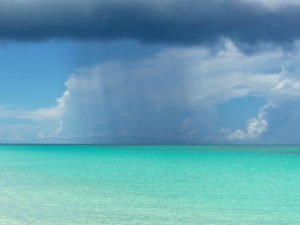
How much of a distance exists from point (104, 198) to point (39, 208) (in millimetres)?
2560

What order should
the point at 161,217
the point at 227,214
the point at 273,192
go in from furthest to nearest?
1. the point at 273,192
2. the point at 227,214
3. the point at 161,217

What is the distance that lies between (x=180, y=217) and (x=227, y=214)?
1.56m

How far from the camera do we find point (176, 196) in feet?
44.3

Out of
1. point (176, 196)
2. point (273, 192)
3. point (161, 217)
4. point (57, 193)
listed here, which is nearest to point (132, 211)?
point (161, 217)

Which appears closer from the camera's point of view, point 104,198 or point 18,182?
point 104,198

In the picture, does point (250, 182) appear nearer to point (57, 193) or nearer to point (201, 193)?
point (201, 193)

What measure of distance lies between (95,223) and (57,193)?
5.31m

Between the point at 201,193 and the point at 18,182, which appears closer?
the point at 201,193

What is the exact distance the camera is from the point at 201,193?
1435 cm

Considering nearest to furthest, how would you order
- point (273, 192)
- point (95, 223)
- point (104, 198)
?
point (95, 223) → point (104, 198) → point (273, 192)

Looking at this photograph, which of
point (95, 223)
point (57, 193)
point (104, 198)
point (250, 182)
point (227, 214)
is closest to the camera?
point (95, 223)

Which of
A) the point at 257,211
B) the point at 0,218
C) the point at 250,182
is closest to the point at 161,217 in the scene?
the point at 257,211

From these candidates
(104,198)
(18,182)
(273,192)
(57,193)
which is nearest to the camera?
(104,198)

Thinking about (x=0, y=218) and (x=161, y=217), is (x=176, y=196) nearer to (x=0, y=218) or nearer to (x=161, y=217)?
(x=161, y=217)
